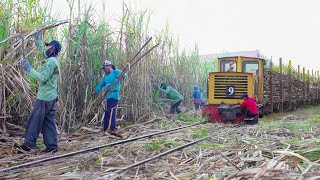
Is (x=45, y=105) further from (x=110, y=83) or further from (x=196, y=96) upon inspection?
(x=196, y=96)

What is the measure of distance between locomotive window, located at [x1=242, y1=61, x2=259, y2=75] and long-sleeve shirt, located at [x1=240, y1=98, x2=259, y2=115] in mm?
1986

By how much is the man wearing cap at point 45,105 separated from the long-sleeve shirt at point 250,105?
214 inches

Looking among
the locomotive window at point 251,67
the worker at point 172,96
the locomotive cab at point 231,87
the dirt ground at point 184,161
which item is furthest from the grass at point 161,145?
the locomotive window at point 251,67

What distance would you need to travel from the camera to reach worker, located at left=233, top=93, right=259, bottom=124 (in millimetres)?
9500

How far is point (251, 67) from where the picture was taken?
11547 mm

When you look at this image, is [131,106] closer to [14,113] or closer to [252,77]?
[14,113]

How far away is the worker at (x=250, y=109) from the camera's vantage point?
9.50 metres

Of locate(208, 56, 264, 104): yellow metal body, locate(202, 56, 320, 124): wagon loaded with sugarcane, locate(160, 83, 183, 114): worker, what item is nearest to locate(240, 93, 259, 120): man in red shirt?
locate(202, 56, 320, 124): wagon loaded with sugarcane

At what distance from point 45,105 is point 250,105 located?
18.5ft

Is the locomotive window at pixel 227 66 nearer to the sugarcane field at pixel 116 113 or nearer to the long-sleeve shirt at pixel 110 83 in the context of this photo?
the sugarcane field at pixel 116 113

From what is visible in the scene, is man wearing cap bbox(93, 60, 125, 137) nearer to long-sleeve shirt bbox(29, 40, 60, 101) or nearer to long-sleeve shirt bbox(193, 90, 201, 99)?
long-sleeve shirt bbox(29, 40, 60, 101)

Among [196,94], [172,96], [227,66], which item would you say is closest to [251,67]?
[227,66]

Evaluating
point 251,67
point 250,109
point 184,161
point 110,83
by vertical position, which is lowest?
point 184,161

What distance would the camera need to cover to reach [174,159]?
14.5ft
